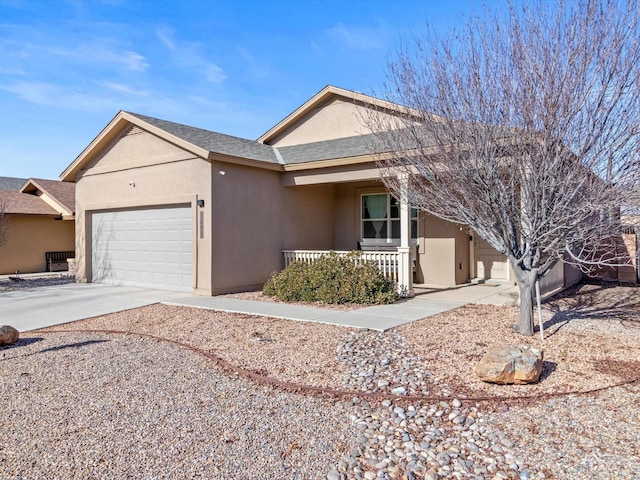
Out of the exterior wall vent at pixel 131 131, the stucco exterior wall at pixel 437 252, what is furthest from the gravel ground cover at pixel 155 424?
the exterior wall vent at pixel 131 131

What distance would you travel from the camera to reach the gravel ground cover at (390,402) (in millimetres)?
3334

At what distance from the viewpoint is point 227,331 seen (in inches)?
296

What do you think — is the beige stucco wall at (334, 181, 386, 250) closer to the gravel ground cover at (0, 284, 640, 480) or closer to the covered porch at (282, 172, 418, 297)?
the covered porch at (282, 172, 418, 297)

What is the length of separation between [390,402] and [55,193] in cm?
2138

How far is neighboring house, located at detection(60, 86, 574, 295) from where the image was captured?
11.6 metres

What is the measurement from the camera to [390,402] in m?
4.45

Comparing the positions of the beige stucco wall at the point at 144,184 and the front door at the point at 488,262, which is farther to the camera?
the front door at the point at 488,262

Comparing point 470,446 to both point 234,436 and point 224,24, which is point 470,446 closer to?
point 234,436

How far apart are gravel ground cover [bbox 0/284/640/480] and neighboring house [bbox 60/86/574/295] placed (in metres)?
4.18

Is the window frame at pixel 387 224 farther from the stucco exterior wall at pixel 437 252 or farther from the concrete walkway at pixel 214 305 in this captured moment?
the concrete walkway at pixel 214 305

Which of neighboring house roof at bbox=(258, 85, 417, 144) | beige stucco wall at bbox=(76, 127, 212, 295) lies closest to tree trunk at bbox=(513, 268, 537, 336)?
beige stucco wall at bbox=(76, 127, 212, 295)

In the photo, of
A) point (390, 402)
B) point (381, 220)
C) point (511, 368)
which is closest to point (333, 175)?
point (381, 220)

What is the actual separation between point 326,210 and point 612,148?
9.69 meters

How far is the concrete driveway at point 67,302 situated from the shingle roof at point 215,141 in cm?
392
